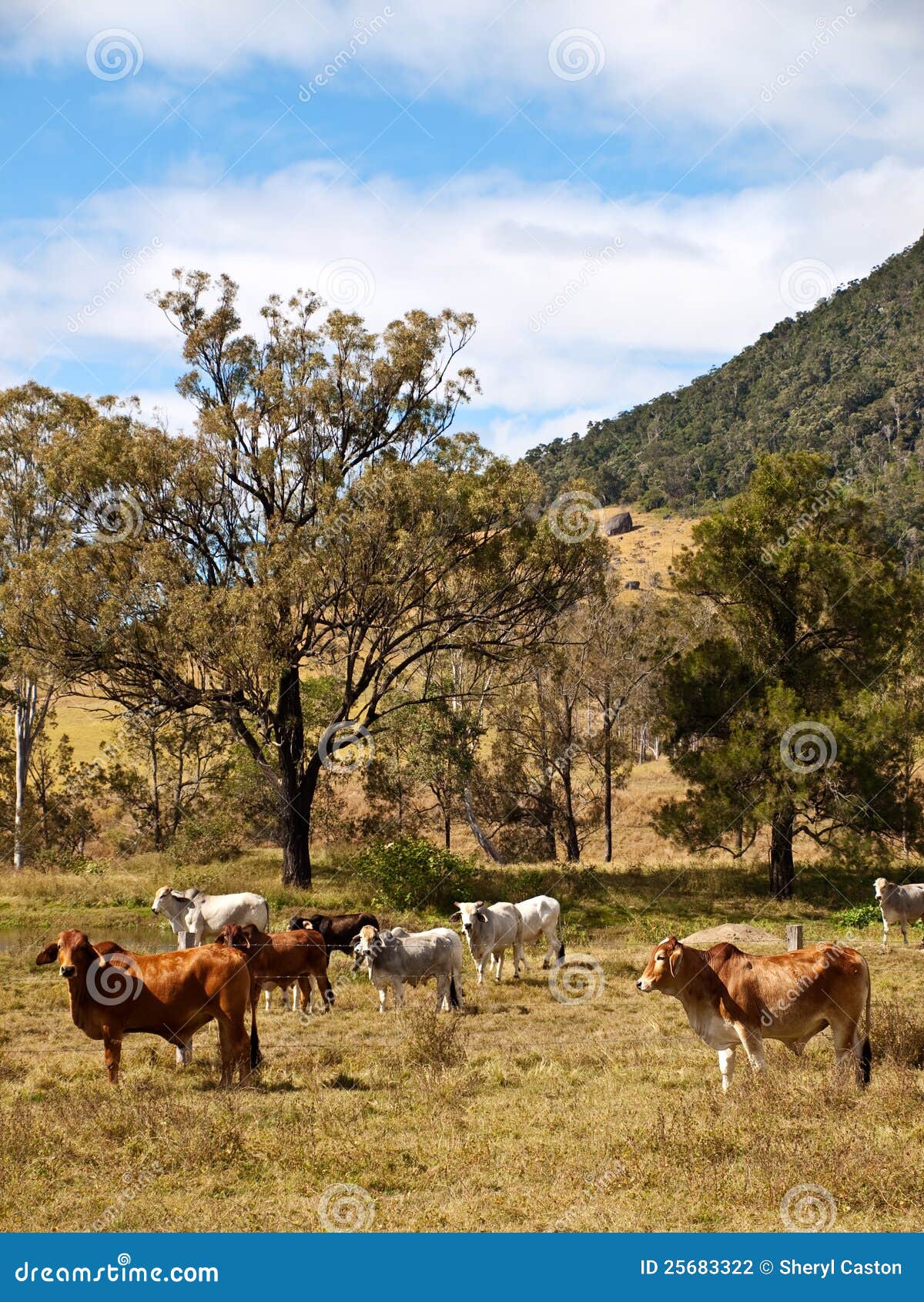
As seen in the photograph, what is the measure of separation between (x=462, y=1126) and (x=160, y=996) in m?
3.56

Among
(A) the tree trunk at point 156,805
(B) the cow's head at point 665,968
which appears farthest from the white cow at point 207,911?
(A) the tree trunk at point 156,805

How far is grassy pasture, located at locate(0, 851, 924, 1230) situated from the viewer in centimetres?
749

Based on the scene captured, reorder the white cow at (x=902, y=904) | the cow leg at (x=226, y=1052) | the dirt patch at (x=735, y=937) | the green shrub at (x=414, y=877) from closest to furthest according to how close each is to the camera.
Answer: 1. the cow leg at (x=226, y=1052)
2. the dirt patch at (x=735, y=937)
3. the white cow at (x=902, y=904)
4. the green shrub at (x=414, y=877)

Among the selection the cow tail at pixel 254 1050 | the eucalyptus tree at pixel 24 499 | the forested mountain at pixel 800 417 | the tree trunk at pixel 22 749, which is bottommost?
the cow tail at pixel 254 1050

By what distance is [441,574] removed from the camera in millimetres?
26625

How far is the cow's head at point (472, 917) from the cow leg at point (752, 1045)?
6.93 m

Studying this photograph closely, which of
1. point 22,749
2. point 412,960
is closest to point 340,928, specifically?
point 412,960

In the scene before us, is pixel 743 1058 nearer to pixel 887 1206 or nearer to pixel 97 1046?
pixel 887 1206

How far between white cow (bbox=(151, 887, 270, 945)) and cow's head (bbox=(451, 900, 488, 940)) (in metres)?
3.53

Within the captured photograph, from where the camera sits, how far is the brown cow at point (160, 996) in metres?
10.9

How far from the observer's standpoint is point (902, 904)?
2138 cm

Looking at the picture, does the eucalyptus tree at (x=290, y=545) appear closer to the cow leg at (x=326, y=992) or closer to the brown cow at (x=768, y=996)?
the cow leg at (x=326, y=992)

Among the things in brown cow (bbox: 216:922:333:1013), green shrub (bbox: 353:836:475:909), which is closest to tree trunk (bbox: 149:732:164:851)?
green shrub (bbox: 353:836:475:909)

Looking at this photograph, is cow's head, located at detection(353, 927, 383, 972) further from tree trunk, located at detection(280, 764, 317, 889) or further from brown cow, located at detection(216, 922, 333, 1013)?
tree trunk, located at detection(280, 764, 317, 889)
